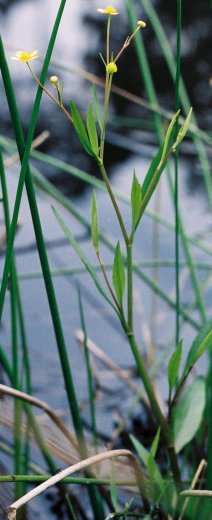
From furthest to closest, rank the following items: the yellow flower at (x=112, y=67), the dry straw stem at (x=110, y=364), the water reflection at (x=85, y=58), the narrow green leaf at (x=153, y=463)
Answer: the water reflection at (x=85, y=58) → the dry straw stem at (x=110, y=364) → the narrow green leaf at (x=153, y=463) → the yellow flower at (x=112, y=67)

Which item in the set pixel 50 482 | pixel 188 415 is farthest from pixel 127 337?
pixel 50 482

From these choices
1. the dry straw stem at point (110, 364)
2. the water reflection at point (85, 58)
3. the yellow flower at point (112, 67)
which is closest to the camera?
Answer: the yellow flower at point (112, 67)

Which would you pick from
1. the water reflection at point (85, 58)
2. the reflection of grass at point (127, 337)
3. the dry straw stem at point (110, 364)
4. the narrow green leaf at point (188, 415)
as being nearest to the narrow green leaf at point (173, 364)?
the reflection of grass at point (127, 337)

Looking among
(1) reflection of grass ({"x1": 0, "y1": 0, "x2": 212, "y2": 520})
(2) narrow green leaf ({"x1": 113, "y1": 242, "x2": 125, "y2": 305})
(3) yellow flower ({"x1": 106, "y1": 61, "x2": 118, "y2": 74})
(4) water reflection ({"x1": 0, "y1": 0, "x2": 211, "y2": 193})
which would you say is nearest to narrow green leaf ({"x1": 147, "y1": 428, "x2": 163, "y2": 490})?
(1) reflection of grass ({"x1": 0, "y1": 0, "x2": 212, "y2": 520})

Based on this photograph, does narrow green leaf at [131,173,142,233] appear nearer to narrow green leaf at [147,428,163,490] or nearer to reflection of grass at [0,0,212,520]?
reflection of grass at [0,0,212,520]

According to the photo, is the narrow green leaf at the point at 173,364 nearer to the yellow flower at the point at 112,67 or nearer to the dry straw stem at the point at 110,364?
the yellow flower at the point at 112,67

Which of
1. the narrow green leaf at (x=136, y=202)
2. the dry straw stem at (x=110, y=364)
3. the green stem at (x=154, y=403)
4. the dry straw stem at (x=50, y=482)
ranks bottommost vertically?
the dry straw stem at (x=50, y=482)

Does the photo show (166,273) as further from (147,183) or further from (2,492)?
(147,183)

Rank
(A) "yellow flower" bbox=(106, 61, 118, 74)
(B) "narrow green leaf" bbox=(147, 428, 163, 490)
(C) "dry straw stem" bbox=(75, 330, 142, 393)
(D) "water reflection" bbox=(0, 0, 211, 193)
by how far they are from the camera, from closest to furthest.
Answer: (A) "yellow flower" bbox=(106, 61, 118, 74) → (B) "narrow green leaf" bbox=(147, 428, 163, 490) → (C) "dry straw stem" bbox=(75, 330, 142, 393) → (D) "water reflection" bbox=(0, 0, 211, 193)

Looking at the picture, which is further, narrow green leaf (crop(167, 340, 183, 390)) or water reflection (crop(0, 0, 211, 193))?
water reflection (crop(0, 0, 211, 193))

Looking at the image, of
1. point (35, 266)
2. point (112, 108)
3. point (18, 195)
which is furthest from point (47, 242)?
point (18, 195)
